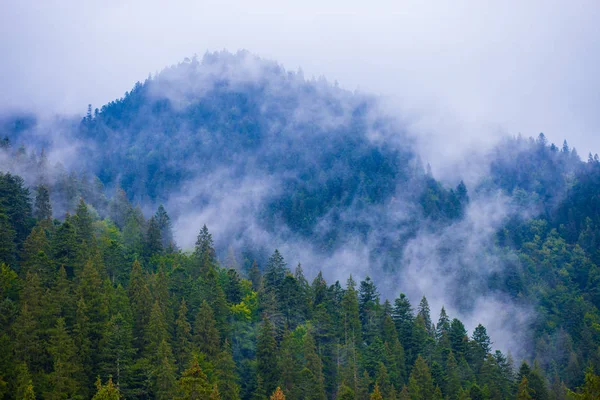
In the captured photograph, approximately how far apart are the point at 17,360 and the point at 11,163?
198 feet

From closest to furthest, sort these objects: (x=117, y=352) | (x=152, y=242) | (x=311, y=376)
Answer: (x=117, y=352) < (x=311, y=376) < (x=152, y=242)

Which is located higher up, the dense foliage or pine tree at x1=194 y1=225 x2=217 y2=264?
pine tree at x1=194 y1=225 x2=217 y2=264

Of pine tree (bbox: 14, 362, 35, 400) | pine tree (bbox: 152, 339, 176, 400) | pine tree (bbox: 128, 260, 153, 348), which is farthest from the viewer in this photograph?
pine tree (bbox: 128, 260, 153, 348)

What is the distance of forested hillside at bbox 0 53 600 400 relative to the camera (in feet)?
176

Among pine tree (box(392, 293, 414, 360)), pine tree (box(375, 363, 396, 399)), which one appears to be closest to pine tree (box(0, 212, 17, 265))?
pine tree (box(375, 363, 396, 399))

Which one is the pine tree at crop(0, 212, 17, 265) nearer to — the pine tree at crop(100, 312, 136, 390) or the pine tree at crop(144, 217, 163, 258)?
the pine tree at crop(100, 312, 136, 390)

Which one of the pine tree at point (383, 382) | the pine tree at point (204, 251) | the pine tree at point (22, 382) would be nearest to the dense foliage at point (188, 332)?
the pine tree at point (22, 382)

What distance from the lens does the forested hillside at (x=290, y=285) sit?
176 ft

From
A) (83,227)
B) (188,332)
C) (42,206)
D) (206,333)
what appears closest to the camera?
(188,332)

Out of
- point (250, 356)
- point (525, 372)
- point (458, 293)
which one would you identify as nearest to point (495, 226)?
point (458, 293)

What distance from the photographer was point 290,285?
84062mm

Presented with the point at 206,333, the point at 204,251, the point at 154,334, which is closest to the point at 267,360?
the point at 206,333

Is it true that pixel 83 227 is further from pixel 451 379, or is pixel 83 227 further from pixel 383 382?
pixel 451 379

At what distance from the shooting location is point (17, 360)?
47906 millimetres
